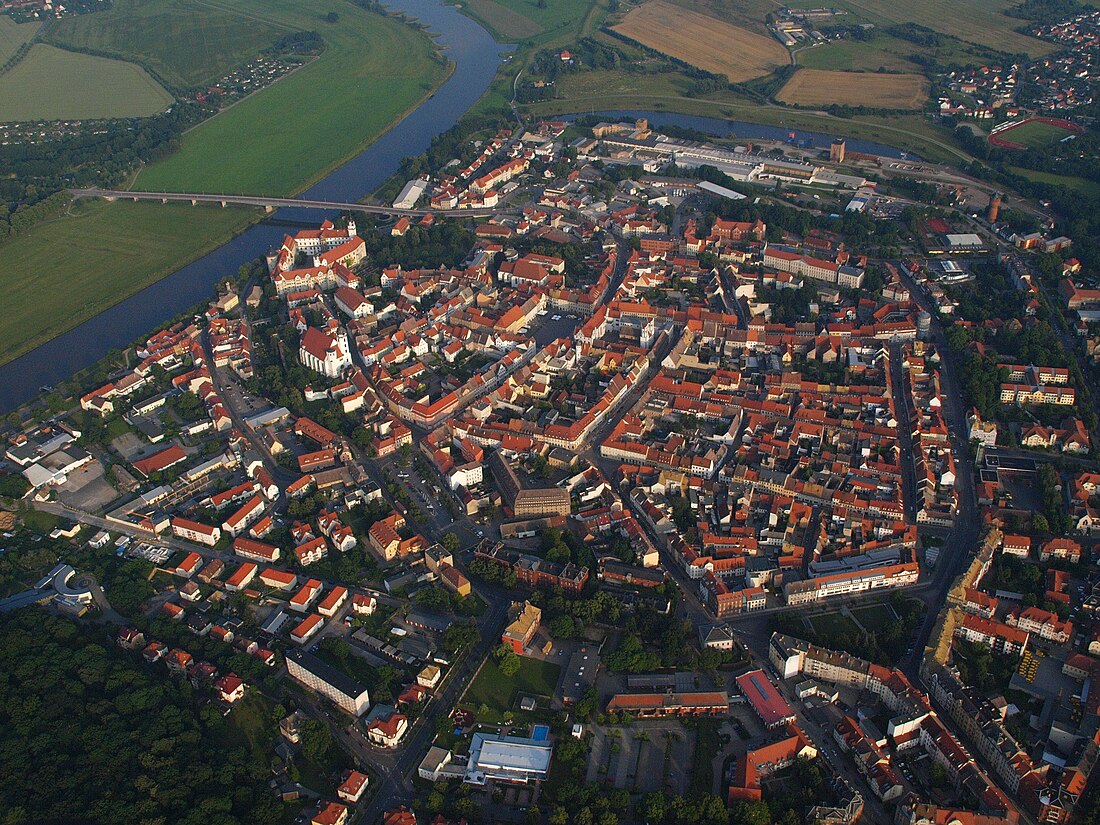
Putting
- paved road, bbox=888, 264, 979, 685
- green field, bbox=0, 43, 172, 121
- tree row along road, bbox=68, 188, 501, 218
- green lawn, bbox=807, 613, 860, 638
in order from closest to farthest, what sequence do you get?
1. paved road, bbox=888, 264, 979, 685
2. green lawn, bbox=807, 613, 860, 638
3. tree row along road, bbox=68, 188, 501, 218
4. green field, bbox=0, 43, 172, 121

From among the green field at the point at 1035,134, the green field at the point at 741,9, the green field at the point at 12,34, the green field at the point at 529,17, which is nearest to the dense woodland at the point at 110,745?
the green field at the point at 1035,134

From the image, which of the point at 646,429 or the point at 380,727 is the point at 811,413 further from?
the point at 380,727

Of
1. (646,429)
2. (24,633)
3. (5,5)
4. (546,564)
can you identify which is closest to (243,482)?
(24,633)

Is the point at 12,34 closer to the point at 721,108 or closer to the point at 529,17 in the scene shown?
the point at 529,17

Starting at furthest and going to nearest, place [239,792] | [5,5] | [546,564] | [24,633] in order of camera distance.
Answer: [5,5] < [546,564] < [24,633] < [239,792]

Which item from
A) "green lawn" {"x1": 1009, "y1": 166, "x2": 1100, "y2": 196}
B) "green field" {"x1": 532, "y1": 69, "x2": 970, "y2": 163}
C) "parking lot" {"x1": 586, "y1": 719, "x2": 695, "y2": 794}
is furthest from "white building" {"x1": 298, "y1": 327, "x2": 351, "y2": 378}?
"green lawn" {"x1": 1009, "y1": 166, "x2": 1100, "y2": 196}

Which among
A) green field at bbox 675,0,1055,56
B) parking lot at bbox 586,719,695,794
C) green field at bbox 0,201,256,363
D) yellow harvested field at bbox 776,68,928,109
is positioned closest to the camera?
parking lot at bbox 586,719,695,794

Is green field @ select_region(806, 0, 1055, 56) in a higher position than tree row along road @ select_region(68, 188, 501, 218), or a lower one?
higher

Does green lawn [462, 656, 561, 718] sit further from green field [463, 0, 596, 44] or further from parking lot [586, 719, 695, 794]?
green field [463, 0, 596, 44]
